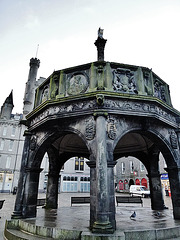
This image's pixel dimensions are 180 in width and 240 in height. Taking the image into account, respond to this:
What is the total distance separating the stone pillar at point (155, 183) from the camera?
413 inches

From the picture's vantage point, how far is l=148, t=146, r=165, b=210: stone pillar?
413 inches

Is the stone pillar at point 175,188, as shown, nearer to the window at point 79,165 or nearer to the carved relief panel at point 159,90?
the carved relief panel at point 159,90

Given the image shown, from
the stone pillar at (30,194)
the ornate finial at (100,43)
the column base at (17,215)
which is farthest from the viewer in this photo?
the ornate finial at (100,43)

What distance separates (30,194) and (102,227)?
12.3 feet

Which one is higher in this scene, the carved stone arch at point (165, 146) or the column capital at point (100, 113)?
the column capital at point (100, 113)

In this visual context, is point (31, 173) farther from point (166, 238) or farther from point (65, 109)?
point (166, 238)

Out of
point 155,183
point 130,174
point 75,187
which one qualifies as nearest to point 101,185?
point 155,183

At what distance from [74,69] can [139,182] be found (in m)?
33.6

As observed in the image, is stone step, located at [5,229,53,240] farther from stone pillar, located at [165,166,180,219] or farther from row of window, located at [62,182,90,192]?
row of window, located at [62,182,90,192]

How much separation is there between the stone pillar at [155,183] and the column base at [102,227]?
6630mm

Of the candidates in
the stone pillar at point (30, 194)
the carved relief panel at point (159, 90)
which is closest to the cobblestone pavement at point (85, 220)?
the stone pillar at point (30, 194)

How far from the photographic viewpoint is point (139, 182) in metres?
35.8

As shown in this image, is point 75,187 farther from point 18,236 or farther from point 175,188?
point 18,236

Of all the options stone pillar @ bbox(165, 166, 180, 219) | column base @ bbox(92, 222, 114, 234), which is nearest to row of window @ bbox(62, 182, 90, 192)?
stone pillar @ bbox(165, 166, 180, 219)
